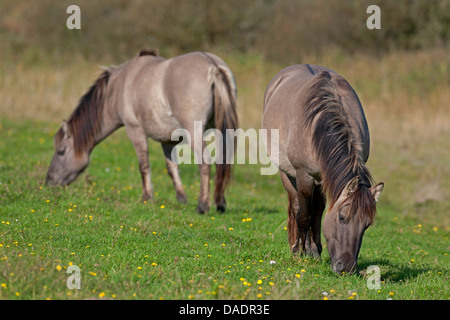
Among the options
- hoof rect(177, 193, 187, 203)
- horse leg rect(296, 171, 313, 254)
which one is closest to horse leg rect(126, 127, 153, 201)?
hoof rect(177, 193, 187, 203)

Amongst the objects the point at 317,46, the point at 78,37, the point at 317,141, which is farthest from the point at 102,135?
the point at 78,37

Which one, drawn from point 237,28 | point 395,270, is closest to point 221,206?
point 395,270

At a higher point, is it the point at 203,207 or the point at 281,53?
the point at 281,53

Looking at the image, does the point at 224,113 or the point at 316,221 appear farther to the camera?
the point at 224,113

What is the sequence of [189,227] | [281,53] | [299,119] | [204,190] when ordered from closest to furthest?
[299,119], [189,227], [204,190], [281,53]

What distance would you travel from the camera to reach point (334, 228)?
5176mm

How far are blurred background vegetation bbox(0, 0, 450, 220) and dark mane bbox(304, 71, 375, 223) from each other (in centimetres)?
673

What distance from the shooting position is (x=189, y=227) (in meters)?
7.49

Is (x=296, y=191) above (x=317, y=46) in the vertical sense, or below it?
below

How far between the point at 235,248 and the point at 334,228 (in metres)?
1.57

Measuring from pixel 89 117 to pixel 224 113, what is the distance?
309cm

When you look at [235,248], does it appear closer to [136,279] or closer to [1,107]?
[136,279]

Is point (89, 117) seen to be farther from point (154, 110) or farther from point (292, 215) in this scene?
point (292, 215)

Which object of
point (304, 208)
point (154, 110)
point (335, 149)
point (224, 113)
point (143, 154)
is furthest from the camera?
point (143, 154)
